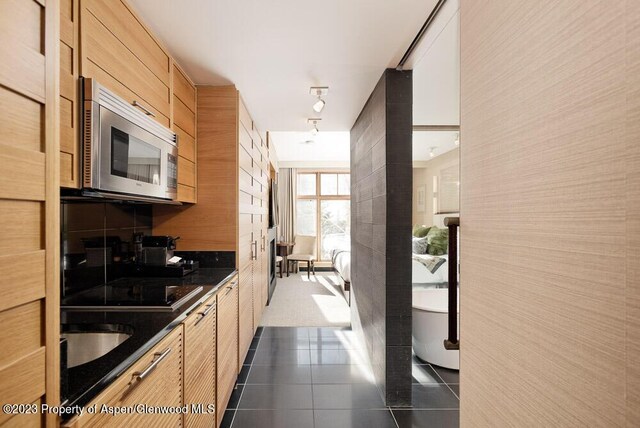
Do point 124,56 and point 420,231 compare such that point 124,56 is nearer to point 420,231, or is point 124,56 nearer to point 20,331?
point 20,331

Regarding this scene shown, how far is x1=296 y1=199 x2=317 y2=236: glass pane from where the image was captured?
7935 millimetres

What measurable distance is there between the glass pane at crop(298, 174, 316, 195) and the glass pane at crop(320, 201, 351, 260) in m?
0.41

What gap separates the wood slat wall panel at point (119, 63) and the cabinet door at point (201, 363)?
1142 mm

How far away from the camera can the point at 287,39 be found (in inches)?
75.7

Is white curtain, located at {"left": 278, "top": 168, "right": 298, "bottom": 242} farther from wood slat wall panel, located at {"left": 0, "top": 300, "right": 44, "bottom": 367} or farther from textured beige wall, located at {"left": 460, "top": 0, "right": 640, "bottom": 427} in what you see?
wood slat wall panel, located at {"left": 0, "top": 300, "right": 44, "bottom": 367}

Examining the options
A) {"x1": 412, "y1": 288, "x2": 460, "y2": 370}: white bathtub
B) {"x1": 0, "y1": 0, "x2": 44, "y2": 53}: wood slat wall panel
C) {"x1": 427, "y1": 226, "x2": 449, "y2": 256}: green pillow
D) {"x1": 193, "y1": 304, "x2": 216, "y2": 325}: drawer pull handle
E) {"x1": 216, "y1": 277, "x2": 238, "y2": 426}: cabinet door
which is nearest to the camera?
{"x1": 0, "y1": 0, "x2": 44, "y2": 53}: wood slat wall panel

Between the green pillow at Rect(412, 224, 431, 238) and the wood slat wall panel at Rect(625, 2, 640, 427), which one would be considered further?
the green pillow at Rect(412, 224, 431, 238)

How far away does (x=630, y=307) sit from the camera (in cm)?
54

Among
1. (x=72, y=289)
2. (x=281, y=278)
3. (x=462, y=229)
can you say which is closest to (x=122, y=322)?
(x=72, y=289)

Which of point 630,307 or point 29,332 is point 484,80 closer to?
point 630,307

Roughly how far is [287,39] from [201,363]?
1.88 meters

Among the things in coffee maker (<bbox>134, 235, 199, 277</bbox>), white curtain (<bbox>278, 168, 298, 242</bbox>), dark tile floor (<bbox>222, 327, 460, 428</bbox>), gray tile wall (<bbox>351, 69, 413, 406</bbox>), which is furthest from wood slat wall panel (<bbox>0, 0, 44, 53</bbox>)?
white curtain (<bbox>278, 168, 298, 242</bbox>)

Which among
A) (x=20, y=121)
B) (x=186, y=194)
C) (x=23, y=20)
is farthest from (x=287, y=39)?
(x=20, y=121)

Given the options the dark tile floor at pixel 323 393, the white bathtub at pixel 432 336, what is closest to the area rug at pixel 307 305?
the dark tile floor at pixel 323 393
